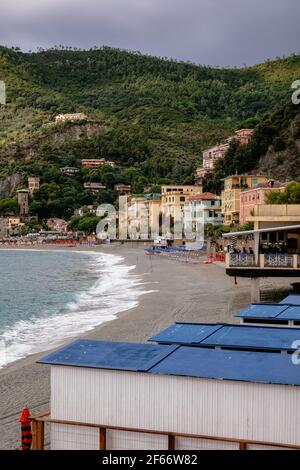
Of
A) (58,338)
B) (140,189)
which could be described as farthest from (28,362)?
(140,189)

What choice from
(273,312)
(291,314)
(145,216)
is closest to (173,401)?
(291,314)

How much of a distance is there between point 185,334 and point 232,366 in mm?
3777

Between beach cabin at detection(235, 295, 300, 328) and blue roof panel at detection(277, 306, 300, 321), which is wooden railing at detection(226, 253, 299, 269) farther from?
blue roof panel at detection(277, 306, 300, 321)

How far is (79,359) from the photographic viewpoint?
11.8 meters

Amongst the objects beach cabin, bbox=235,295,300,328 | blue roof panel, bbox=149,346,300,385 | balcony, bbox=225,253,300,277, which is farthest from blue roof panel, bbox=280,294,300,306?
blue roof panel, bbox=149,346,300,385

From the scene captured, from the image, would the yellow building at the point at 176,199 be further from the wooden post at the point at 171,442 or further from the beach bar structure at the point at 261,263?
the wooden post at the point at 171,442

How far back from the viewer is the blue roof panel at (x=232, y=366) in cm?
1069

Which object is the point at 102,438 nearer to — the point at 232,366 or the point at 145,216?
the point at 232,366

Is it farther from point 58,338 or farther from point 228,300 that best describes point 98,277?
point 58,338

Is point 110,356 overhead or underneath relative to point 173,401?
overhead

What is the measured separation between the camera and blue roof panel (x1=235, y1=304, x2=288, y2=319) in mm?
20266

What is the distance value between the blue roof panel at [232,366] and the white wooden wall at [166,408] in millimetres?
114

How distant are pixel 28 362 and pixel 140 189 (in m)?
165

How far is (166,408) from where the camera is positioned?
36.2 ft
